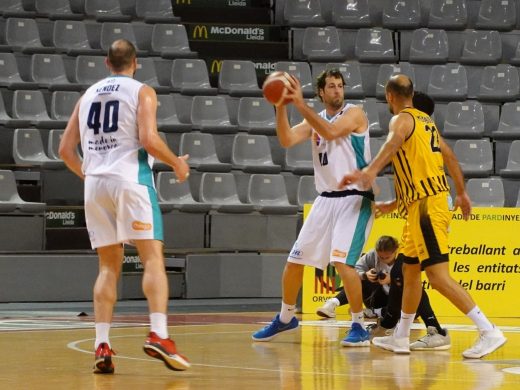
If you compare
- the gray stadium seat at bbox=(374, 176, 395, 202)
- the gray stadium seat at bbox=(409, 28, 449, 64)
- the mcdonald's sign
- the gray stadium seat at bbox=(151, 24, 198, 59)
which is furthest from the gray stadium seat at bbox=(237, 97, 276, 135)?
the gray stadium seat at bbox=(409, 28, 449, 64)

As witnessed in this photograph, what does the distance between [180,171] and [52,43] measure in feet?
31.6

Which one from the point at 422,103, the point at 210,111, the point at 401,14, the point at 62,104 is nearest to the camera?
the point at 422,103

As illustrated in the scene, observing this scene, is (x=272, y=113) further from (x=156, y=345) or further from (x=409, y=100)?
(x=156, y=345)

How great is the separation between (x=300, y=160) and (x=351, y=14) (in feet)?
10.7

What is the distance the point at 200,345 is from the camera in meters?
8.00

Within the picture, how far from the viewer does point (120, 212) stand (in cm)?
633

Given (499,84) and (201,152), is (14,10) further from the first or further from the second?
(499,84)

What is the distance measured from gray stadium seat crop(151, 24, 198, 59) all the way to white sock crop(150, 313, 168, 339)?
9642 millimetres

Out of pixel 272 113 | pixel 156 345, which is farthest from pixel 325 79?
pixel 272 113

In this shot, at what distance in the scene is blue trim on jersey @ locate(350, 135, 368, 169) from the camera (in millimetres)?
8227

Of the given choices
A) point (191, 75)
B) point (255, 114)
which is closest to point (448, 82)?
point (255, 114)

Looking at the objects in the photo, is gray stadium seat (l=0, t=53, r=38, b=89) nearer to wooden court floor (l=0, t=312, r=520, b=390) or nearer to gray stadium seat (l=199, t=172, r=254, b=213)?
gray stadium seat (l=199, t=172, r=254, b=213)

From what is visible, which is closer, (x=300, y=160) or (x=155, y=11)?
(x=300, y=160)

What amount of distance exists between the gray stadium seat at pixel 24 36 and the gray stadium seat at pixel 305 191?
387cm
